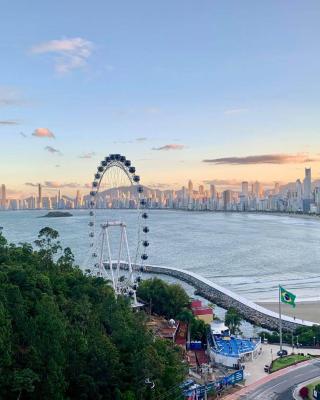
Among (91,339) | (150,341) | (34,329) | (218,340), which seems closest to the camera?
(34,329)

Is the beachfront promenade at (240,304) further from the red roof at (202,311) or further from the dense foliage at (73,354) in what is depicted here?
the dense foliage at (73,354)

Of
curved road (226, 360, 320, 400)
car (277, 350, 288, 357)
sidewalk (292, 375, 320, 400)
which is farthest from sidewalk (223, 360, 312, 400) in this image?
car (277, 350, 288, 357)

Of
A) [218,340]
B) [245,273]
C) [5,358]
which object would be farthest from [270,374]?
[245,273]

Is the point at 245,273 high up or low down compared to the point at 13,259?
down

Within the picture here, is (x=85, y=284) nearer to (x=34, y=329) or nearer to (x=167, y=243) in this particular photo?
(x=34, y=329)

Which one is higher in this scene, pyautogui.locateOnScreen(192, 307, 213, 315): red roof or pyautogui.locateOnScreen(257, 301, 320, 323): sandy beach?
pyautogui.locateOnScreen(192, 307, 213, 315): red roof

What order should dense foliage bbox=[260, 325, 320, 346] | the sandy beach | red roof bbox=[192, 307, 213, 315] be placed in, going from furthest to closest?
the sandy beach, red roof bbox=[192, 307, 213, 315], dense foliage bbox=[260, 325, 320, 346]

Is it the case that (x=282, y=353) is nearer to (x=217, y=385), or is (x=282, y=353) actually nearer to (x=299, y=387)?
(x=299, y=387)

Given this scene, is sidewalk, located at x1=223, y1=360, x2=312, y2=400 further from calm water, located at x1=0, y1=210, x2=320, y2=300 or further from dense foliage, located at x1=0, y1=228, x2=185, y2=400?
calm water, located at x1=0, y1=210, x2=320, y2=300
